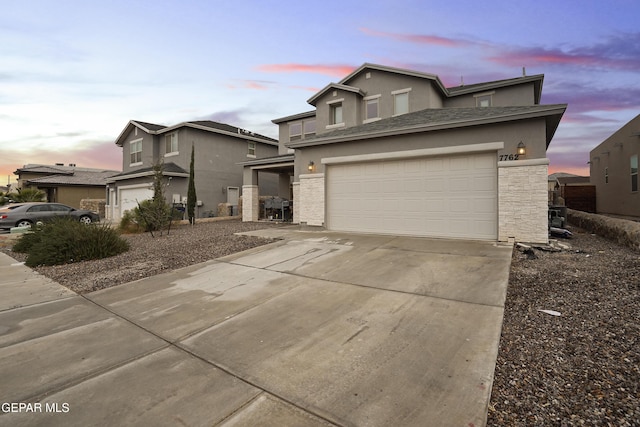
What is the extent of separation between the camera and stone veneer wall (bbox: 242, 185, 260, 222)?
18.1 m

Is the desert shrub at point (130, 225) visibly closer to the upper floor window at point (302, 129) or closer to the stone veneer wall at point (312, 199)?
the stone veneer wall at point (312, 199)

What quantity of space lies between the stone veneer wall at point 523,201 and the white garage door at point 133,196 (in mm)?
20007

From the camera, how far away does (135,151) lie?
24.0 metres

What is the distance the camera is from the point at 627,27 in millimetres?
11211

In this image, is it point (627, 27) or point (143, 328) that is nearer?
point (143, 328)

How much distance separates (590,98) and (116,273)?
2319cm

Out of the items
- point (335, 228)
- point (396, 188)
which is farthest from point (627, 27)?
point (335, 228)

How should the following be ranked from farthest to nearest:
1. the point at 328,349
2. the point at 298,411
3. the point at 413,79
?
the point at 413,79, the point at 328,349, the point at 298,411

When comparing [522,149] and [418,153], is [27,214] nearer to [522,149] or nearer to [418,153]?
[418,153]

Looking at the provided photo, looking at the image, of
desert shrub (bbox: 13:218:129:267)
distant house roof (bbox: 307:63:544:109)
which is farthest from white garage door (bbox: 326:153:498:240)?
distant house roof (bbox: 307:63:544:109)

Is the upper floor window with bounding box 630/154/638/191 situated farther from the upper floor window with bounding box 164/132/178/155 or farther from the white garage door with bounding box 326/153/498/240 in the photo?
the upper floor window with bounding box 164/132/178/155

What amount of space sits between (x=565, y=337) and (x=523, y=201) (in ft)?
19.7

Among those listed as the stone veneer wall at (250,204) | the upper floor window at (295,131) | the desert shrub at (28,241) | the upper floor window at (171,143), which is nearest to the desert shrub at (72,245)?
the desert shrub at (28,241)

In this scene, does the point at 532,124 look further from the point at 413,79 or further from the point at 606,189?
the point at 606,189
